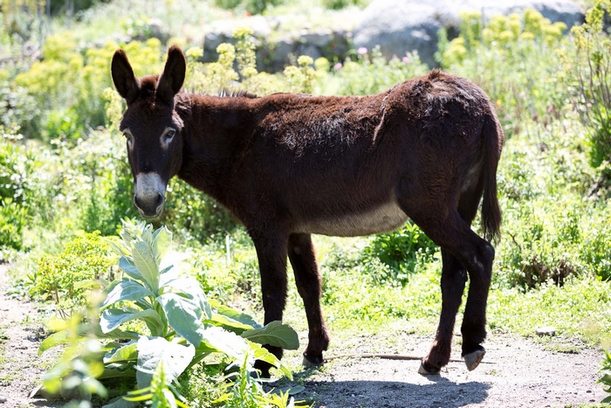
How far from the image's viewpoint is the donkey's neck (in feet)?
19.7

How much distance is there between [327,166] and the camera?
18.7ft

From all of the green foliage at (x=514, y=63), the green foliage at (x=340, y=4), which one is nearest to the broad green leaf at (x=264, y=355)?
the green foliage at (x=514, y=63)

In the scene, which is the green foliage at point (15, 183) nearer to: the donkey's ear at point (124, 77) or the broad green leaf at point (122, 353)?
the donkey's ear at point (124, 77)

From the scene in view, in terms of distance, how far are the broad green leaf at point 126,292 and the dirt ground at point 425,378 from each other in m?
0.77

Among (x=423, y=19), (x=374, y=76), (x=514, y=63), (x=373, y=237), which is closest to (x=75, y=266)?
(x=373, y=237)

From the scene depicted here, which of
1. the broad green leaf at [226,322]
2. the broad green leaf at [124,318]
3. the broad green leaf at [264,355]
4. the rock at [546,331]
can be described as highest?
the broad green leaf at [124,318]

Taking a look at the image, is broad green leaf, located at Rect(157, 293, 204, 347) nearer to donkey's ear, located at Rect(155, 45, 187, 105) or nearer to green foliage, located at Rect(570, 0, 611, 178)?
donkey's ear, located at Rect(155, 45, 187, 105)

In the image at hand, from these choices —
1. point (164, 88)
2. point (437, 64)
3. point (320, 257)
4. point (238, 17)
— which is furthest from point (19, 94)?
point (164, 88)

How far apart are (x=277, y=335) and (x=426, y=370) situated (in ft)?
3.10

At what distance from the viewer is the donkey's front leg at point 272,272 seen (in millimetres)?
5766

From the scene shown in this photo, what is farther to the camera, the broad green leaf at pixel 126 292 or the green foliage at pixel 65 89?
the green foliage at pixel 65 89

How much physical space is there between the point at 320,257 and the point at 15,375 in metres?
3.01

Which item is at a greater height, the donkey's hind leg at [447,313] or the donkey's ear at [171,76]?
the donkey's ear at [171,76]

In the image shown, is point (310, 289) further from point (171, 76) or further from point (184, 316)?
point (171, 76)
